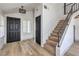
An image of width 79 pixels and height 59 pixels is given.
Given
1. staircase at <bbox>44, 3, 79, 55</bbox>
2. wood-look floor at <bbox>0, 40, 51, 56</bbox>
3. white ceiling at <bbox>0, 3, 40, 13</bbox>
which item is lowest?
wood-look floor at <bbox>0, 40, 51, 56</bbox>

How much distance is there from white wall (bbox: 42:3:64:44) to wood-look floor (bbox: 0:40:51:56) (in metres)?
0.17

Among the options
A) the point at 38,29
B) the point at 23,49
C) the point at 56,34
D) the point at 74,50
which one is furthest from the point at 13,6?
the point at 74,50

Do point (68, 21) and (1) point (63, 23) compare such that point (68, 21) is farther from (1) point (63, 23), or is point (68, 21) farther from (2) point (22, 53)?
(2) point (22, 53)

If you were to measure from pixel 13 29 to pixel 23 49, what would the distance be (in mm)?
378

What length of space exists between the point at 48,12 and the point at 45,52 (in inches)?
26.4

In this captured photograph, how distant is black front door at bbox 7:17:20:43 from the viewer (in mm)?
1827

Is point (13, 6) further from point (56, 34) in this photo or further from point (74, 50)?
point (74, 50)

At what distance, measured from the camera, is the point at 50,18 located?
1863 mm

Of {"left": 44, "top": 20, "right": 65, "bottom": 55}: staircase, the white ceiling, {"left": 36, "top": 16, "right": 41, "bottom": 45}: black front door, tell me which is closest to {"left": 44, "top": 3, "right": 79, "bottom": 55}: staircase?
{"left": 44, "top": 20, "right": 65, "bottom": 55}: staircase

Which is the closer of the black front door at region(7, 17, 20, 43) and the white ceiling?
the white ceiling

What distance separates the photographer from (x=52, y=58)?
1713mm

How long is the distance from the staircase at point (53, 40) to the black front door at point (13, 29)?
523 millimetres

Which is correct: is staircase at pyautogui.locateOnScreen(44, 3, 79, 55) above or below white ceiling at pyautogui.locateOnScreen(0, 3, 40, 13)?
below

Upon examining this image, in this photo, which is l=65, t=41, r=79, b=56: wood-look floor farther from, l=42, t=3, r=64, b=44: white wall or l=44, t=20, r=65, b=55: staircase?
l=42, t=3, r=64, b=44: white wall
